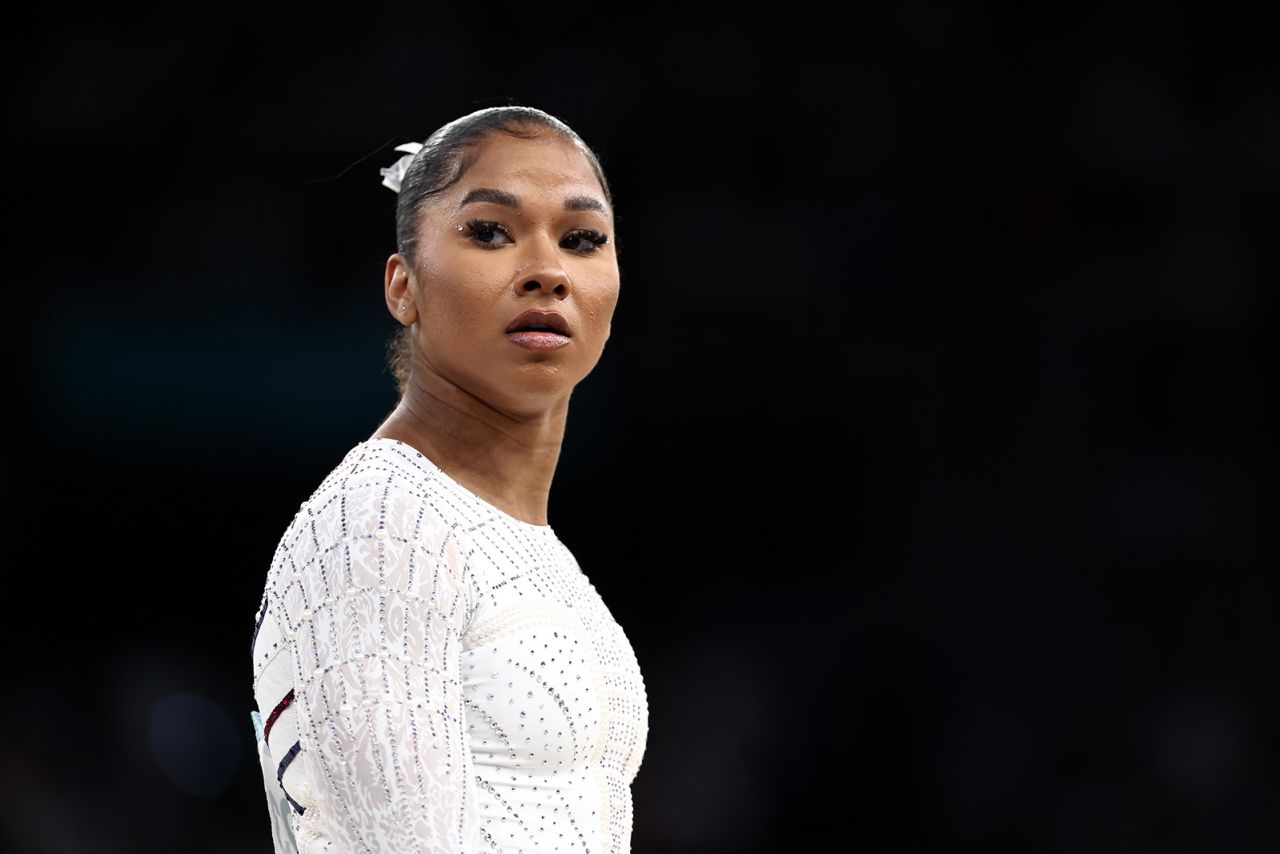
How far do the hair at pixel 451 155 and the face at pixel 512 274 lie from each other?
0.4 inches

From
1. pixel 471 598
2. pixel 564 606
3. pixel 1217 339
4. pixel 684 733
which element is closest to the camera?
pixel 471 598

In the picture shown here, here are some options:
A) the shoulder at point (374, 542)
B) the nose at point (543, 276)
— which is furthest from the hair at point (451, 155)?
the shoulder at point (374, 542)

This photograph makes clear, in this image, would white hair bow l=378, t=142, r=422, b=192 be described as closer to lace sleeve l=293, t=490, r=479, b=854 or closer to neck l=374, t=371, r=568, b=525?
neck l=374, t=371, r=568, b=525

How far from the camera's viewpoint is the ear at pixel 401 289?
1.47 metres

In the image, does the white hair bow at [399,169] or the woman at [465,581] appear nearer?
the woman at [465,581]

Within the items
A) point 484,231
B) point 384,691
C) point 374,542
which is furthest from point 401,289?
point 384,691

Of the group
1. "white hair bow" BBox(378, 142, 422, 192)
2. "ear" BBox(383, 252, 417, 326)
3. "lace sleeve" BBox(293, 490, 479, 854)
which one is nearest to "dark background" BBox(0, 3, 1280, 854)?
"white hair bow" BBox(378, 142, 422, 192)

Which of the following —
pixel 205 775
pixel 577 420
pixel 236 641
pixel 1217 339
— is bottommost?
pixel 205 775

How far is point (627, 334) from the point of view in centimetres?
334

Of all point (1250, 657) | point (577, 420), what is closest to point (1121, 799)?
point (1250, 657)

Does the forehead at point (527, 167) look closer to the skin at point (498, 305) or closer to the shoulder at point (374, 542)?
the skin at point (498, 305)

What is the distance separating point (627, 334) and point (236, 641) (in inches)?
40.7

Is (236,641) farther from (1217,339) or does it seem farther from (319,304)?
(1217,339)

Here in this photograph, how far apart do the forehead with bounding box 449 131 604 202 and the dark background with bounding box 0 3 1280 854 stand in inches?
70.5
